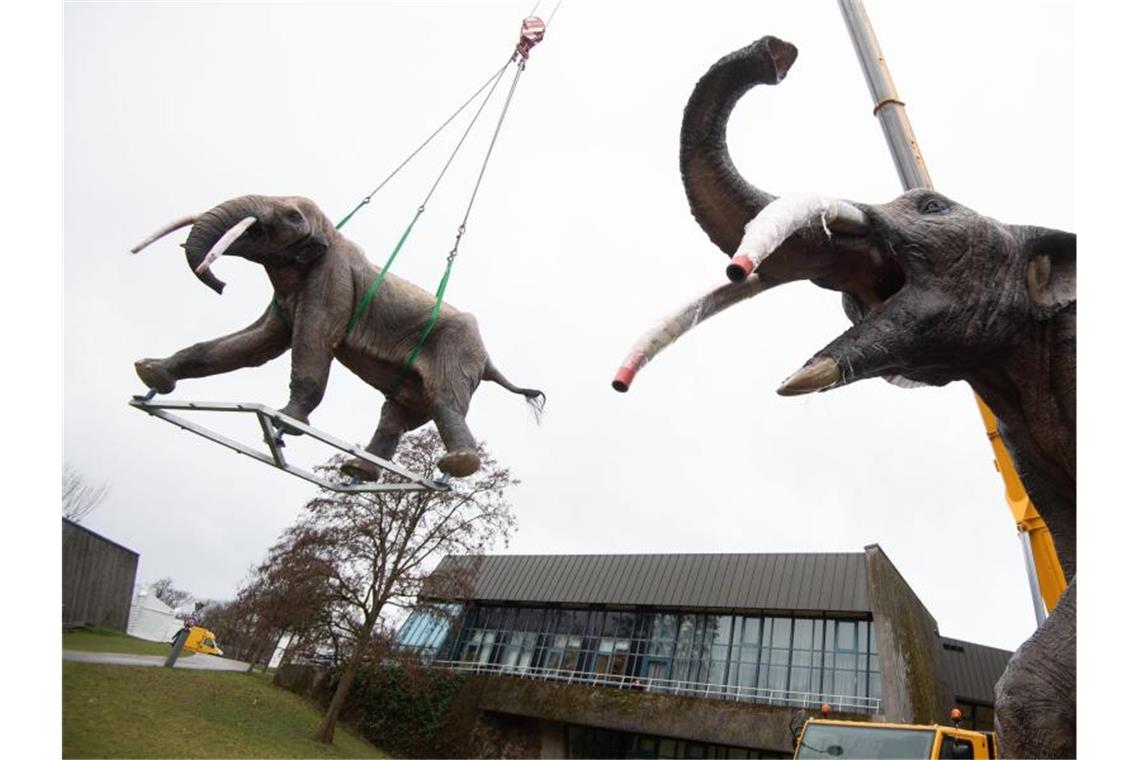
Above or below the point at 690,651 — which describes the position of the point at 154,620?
below

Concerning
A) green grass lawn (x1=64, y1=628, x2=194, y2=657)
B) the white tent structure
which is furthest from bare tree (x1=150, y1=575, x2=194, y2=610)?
green grass lawn (x1=64, y1=628, x2=194, y2=657)

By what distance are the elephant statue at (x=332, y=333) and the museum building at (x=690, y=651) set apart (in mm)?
14753

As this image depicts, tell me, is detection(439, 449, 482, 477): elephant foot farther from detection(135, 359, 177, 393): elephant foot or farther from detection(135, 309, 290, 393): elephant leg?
detection(135, 359, 177, 393): elephant foot

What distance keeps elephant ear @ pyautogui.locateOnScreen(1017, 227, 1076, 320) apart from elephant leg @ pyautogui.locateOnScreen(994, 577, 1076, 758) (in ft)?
2.14

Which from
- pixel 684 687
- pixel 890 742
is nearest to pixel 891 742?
pixel 890 742

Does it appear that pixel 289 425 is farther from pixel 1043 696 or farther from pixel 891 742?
pixel 891 742

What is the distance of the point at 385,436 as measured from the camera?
3111 mm

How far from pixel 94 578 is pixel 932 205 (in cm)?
335

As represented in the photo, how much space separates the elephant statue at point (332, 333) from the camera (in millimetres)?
2785

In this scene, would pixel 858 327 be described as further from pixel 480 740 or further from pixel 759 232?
pixel 480 740

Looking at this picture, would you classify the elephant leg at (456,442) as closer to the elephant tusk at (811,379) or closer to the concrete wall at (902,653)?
the elephant tusk at (811,379)

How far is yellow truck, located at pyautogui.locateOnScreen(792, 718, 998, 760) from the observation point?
A: 6219 mm

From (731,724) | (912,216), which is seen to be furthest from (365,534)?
(912,216)

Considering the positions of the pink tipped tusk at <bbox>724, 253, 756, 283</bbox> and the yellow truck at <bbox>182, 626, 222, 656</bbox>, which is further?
the yellow truck at <bbox>182, 626, 222, 656</bbox>
